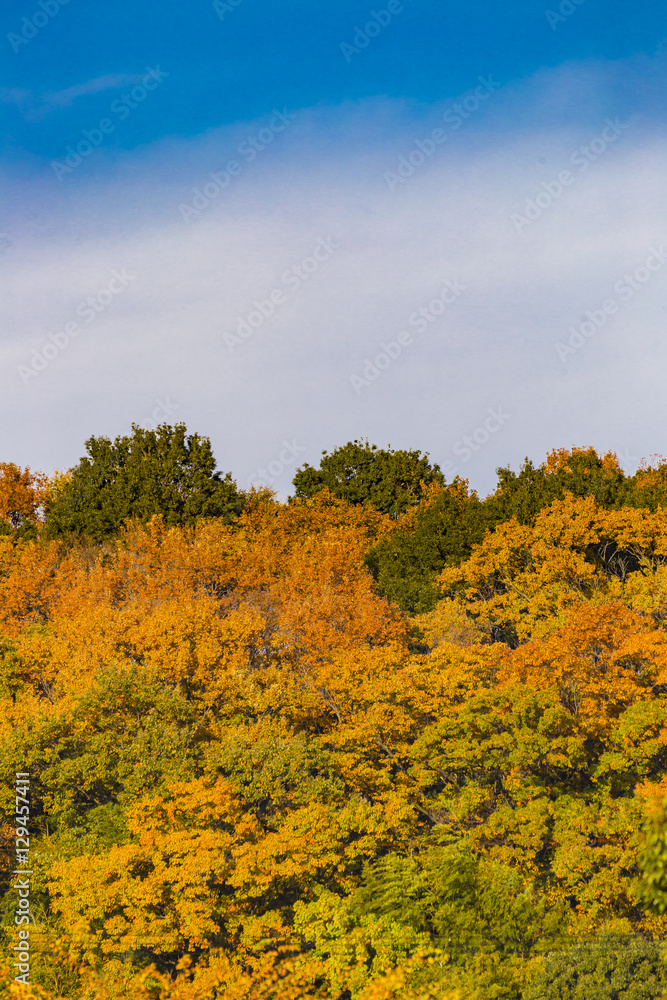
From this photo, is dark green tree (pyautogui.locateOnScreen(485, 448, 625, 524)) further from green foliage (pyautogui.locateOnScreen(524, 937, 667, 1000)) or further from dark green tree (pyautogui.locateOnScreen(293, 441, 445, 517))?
green foliage (pyautogui.locateOnScreen(524, 937, 667, 1000))

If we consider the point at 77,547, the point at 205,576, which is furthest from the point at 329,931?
the point at 77,547

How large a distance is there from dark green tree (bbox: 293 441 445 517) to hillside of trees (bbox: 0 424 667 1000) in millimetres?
31485

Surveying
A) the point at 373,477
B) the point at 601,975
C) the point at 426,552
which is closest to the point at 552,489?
the point at 426,552

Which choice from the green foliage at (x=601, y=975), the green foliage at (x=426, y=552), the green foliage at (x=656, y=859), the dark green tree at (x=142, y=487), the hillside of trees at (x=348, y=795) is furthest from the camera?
the dark green tree at (x=142, y=487)

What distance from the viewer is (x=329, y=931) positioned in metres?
29.0

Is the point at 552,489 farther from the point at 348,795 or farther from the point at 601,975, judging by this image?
the point at 601,975

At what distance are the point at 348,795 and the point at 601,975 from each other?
1395 centimetres

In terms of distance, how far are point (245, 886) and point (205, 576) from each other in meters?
34.6

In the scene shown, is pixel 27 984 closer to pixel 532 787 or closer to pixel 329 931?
pixel 329 931

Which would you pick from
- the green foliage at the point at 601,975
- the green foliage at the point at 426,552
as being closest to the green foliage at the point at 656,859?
the green foliage at the point at 601,975

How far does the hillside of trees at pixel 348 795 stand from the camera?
94.1 feet

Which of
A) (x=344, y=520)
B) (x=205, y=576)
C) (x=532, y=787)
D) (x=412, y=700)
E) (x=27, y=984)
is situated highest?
(x=344, y=520)

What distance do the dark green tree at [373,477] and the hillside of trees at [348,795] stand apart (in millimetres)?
31485

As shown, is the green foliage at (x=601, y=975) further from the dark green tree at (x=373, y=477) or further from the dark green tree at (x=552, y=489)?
the dark green tree at (x=373, y=477)
